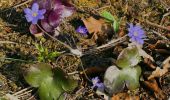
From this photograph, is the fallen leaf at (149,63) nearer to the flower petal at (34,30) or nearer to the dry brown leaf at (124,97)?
the dry brown leaf at (124,97)

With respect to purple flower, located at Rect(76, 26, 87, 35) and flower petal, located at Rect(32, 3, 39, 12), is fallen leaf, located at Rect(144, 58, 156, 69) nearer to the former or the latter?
purple flower, located at Rect(76, 26, 87, 35)

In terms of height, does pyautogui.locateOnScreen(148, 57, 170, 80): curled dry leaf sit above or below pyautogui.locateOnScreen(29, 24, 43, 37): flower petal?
below

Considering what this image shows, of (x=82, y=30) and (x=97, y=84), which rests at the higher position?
(x=82, y=30)

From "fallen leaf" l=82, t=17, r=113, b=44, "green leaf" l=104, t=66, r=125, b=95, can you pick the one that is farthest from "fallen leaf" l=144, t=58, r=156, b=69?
"fallen leaf" l=82, t=17, r=113, b=44

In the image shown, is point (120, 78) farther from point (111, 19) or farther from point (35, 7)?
point (35, 7)

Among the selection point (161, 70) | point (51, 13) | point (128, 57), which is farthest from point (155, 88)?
point (51, 13)

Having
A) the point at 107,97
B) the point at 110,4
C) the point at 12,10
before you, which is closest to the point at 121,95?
the point at 107,97
